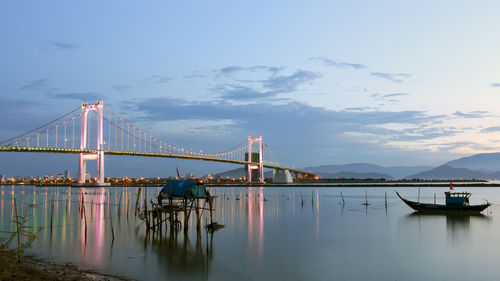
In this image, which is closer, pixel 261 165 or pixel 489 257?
pixel 489 257

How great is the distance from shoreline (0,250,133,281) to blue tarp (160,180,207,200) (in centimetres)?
715

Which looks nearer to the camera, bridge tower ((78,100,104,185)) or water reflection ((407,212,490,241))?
water reflection ((407,212,490,241))

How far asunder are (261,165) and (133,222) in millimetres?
77899

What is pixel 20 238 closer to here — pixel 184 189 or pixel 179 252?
pixel 184 189

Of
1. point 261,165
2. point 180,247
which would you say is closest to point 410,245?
point 180,247

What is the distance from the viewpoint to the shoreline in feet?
30.9

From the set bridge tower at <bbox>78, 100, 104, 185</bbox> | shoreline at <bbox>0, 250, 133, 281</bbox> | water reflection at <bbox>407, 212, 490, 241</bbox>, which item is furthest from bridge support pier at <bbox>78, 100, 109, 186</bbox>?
shoreline at <bbox>0, 250, 133, 281</bbox>

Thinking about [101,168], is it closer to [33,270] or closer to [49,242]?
[49,242]

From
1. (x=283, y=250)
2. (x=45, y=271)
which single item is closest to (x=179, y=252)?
(x=283, y=250)

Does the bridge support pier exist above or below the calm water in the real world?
above

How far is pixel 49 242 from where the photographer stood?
1605 cm

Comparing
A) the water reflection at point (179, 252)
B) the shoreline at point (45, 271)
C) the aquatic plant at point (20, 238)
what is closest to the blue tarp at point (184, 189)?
the water reflection at point (179, 252)

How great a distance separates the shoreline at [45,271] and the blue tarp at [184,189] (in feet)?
23.5

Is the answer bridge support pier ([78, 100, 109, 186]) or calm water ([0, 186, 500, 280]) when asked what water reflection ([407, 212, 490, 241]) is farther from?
bridge support pier ([78, 100, 109, 186])
